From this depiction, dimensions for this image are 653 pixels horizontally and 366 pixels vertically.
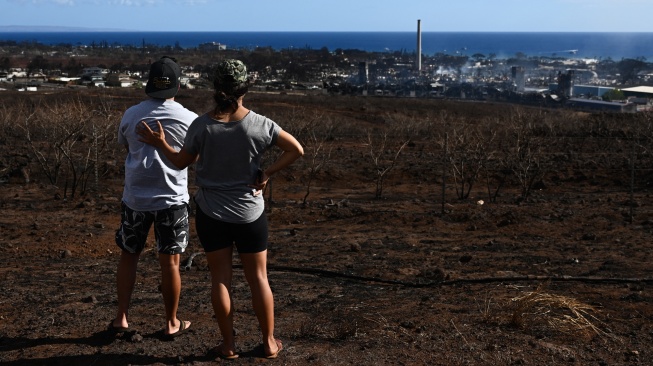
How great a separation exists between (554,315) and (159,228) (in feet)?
8.61

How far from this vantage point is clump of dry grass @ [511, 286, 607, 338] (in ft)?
16.4

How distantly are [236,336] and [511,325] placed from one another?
1740mm

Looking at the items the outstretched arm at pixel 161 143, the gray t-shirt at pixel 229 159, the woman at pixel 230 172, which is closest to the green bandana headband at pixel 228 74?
the woman at pixel 230 172

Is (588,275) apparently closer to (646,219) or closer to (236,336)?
(236,336)

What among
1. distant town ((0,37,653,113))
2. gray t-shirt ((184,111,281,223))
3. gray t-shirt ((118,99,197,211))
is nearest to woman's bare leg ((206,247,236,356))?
gray t-shirt ((184,111,281,223))

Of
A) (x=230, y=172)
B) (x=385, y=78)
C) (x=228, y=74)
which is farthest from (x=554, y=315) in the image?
(x=385, y=78)

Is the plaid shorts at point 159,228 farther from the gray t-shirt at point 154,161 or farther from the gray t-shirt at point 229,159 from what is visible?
the gray t-shirt at point 229,159

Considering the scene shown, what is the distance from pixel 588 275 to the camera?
22.8ft

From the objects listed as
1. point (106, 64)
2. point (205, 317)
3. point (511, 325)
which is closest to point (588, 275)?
point (511, 325)

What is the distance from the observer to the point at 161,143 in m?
4.15

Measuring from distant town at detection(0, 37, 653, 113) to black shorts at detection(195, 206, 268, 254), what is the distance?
28530 millimetres

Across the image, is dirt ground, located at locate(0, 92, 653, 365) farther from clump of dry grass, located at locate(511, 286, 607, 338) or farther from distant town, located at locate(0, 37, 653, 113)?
distant town, located at locate(0, 37, 653, 113)

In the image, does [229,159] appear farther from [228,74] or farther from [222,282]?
[222,282]

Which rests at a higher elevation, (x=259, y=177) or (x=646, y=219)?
(x=259, y=177)
